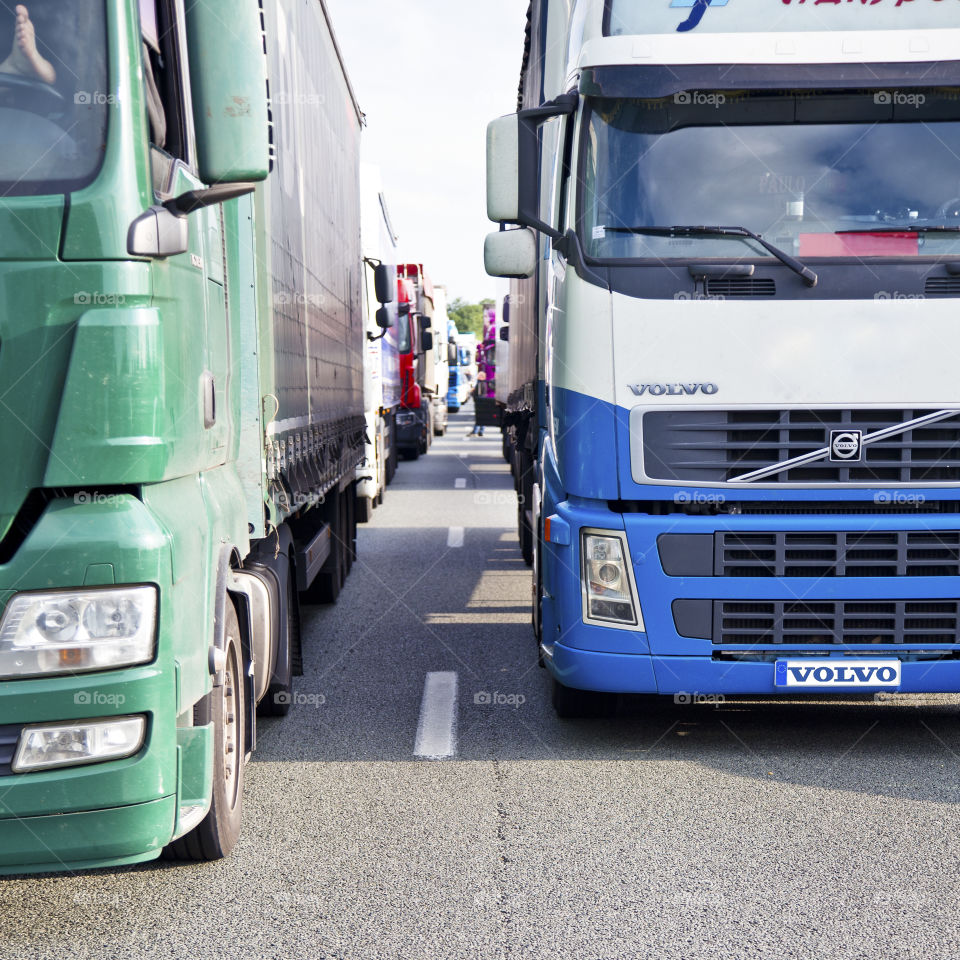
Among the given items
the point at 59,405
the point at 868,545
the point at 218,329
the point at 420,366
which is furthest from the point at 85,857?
the point at 420,366

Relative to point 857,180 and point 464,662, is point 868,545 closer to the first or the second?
point 857,180

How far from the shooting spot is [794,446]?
525 cm

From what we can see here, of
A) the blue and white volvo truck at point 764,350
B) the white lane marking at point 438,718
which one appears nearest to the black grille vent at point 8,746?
the white lane marking at point 438,718

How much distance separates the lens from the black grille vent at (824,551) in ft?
17.3

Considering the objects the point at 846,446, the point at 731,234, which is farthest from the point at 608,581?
the point at 731,234

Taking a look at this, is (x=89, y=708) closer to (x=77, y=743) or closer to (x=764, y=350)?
(x=77, y=743)

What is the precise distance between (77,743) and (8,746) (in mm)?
168

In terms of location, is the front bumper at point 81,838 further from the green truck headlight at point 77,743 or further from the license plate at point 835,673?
the license plate at point 835,673

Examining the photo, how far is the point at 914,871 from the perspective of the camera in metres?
4.11

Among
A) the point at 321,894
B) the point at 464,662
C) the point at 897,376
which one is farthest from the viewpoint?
the point at 464,662

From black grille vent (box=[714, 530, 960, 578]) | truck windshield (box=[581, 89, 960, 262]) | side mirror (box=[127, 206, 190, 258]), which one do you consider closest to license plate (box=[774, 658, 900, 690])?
black grille vent (box=[714, 530, 960, 578])

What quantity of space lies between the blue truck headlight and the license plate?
2.09 ft

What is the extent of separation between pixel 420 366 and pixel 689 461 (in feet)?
77.4

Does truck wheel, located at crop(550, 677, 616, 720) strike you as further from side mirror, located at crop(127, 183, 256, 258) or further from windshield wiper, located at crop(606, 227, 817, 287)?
side mirror, located at crop(127, 183, 256, 258)
